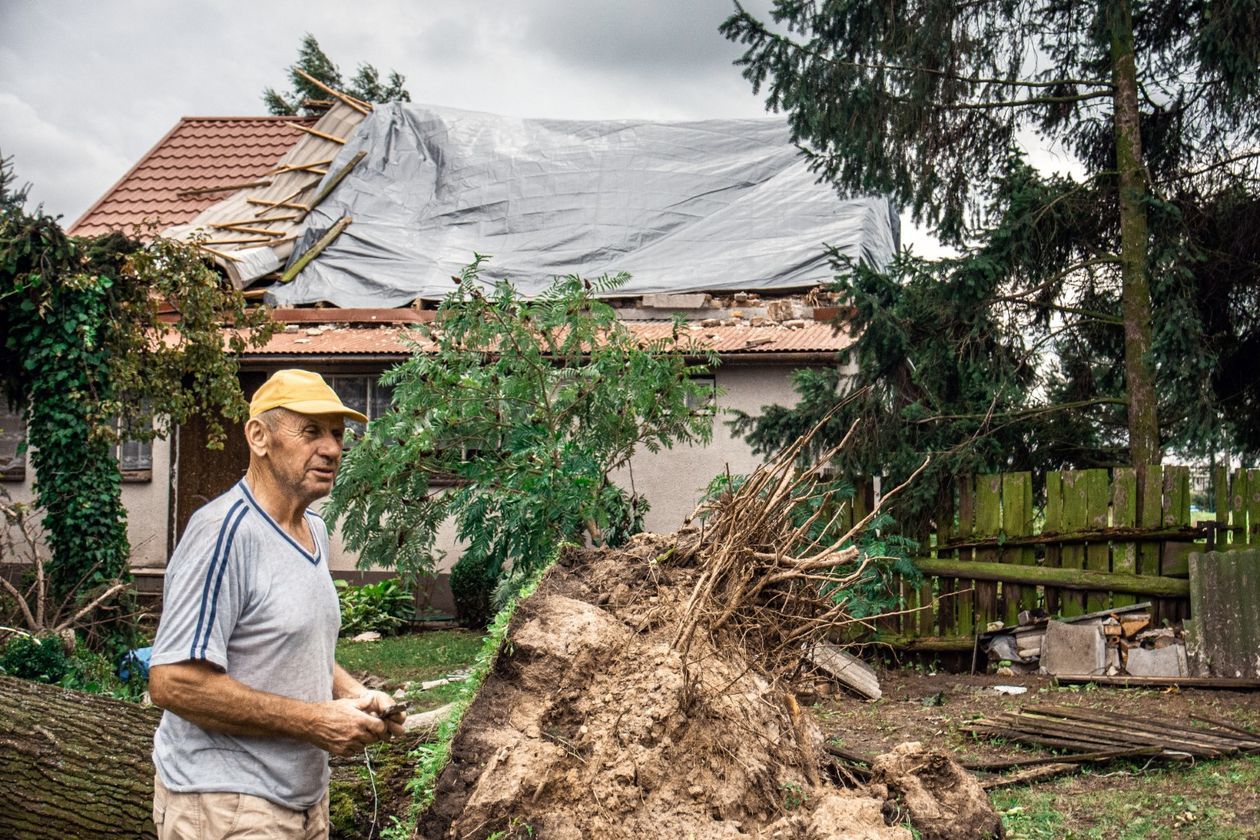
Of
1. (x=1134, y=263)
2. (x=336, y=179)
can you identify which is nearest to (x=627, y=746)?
(x=1134, y=263)

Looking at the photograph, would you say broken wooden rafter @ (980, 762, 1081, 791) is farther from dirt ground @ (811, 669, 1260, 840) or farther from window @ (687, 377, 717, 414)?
window @ (687, 377, 717, 414)

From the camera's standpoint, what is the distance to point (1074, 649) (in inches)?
378

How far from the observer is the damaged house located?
46.9 ft

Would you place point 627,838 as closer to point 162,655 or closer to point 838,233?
point 162,655

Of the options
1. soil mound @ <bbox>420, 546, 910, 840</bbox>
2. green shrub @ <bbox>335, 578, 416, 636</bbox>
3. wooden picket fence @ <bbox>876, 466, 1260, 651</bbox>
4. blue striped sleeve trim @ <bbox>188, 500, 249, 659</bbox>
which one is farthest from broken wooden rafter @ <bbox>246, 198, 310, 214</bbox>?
blue striped sleeve trim @ <bbox>188, 500, 249, 659</bbox>

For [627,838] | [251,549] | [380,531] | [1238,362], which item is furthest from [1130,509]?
[251,549]

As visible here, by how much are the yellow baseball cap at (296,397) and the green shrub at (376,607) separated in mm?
10812

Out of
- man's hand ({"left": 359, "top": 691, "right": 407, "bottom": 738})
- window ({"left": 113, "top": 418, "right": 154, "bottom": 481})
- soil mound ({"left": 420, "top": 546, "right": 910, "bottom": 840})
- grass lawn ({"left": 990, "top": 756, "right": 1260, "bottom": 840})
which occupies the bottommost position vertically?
grass lawn ({"left": 990, "top": 756, "right": 1260, "bottom": 840})

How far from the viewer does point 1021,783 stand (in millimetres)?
6723

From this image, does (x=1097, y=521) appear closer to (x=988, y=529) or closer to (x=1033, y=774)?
(x=988, y=529)

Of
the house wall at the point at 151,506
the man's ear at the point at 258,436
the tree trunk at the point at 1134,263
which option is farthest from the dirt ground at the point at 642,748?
the house wall at the point at 151,506

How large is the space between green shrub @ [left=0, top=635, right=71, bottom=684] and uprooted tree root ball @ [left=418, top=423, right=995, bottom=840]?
17.2 ft

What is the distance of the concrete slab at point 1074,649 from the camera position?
951cm

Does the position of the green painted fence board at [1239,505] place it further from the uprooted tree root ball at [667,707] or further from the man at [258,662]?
the man at [258,662]
